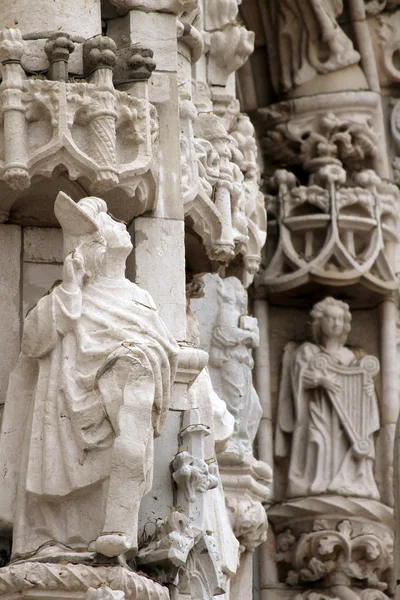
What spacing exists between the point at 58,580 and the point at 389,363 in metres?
6.18

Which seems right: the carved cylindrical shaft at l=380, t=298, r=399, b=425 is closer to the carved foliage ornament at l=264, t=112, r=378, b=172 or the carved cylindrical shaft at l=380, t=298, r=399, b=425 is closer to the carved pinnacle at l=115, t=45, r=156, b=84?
the carved foliage ornament at l=264, t=112, r=378, b=172

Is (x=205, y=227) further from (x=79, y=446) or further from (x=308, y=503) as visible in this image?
(x=308, y=503)

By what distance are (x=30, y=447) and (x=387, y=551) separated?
539 centimetres

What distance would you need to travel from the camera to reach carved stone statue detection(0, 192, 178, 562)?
38.4 ft

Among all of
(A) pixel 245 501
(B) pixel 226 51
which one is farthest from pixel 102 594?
(B) pixel 226 51

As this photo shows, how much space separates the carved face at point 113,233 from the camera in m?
12.3

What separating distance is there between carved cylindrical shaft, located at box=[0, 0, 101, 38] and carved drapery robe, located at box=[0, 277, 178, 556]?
55.3 inches

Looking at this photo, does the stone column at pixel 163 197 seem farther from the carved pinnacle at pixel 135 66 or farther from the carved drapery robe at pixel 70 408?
the carved drapery robe at pixel 70 408

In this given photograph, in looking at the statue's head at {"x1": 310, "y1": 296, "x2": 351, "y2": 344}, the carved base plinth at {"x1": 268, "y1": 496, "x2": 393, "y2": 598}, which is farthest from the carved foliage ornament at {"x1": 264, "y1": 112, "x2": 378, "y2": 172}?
the carved base plinth at {"x1": 268, "y1": 496, "x2": 393, "y2": 598}

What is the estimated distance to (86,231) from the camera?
1226 centimetres

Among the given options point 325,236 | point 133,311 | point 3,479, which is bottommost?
point 3,479

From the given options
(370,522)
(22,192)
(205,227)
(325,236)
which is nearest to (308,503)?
(370,522)

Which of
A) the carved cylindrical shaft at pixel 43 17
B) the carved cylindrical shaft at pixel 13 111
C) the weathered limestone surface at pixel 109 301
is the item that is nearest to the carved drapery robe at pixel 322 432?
the weathered limestone surface at pixel 109 301

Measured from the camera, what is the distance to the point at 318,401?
1719 centimetres
